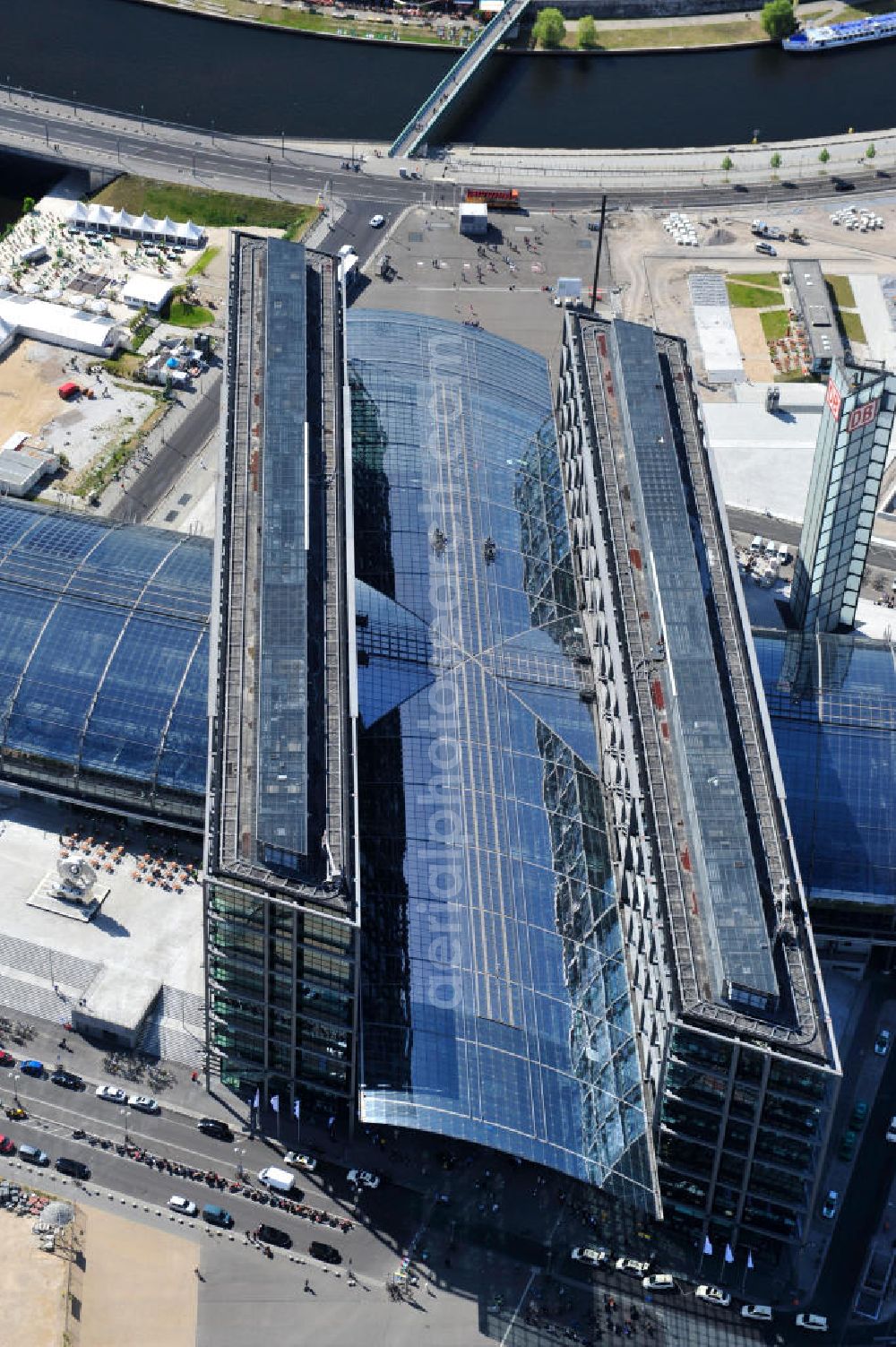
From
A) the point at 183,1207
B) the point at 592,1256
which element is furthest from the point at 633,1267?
the point at 183,1207

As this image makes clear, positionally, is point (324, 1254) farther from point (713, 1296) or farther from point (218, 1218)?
point (713, 1296)

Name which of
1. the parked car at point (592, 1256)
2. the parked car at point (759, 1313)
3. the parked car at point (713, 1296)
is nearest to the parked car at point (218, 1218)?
the parked car at point (592, 1256)

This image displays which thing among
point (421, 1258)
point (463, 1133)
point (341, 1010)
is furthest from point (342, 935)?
point (421, 1258)

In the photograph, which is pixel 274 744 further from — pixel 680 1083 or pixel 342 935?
pixel 680 1083

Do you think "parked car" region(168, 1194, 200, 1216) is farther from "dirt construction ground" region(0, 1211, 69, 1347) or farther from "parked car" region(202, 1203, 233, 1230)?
"dirt construction ground" region(0, 1211, 69, 1347)

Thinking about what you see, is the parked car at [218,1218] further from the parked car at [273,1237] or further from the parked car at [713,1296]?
the parked car at [713,1296]

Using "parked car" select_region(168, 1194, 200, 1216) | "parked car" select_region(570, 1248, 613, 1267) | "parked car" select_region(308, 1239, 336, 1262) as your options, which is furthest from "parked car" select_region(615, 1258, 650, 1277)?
"parked car" select_region(168, 1194, 200, 1216)
